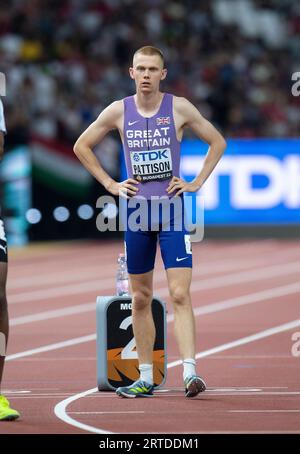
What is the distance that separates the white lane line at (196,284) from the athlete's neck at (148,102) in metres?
7.48

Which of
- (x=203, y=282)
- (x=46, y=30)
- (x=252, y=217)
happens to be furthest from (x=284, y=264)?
(x=46, y=30)

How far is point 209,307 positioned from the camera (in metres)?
16.1

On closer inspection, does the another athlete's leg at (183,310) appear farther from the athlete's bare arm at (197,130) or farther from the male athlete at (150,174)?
the athlete's bare arm at (197,130)

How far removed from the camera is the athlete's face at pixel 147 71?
9.62 meters

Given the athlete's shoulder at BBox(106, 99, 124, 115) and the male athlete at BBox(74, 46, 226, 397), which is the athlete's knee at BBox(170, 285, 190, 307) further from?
the athlete's shoulder at BBox(106, 99, 124, 115)

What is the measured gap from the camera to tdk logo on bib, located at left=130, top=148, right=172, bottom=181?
966 cm

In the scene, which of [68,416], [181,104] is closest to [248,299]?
[181,104]

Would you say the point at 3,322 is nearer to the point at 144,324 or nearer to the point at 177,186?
the point at 144,324

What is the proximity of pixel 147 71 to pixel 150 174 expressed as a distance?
0.67 meters

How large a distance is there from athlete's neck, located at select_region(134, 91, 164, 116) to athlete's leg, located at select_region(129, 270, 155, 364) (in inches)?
42.5

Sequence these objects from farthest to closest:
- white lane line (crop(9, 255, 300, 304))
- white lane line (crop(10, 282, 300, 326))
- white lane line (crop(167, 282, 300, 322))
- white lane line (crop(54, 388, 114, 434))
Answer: white lane line (crop(9, 255, 300, 304)), white lane line (crop(167, 282, 300, 322)), white lane line (crop(10, 282, 300, 326)), white lane line (crop(54, 388, 114, 434))

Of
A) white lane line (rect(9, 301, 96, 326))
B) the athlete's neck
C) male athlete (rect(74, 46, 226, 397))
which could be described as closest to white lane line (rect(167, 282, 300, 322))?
white lane line (rect(9, 301, 96, 326))

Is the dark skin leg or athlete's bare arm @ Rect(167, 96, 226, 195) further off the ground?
athlete's bare arm @ Rect(167, 96, 226, 195)

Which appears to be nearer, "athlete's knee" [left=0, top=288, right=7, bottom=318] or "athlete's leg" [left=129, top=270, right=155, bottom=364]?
"athlete's knee" [left=0, top=288, right=7, bottom=318]
